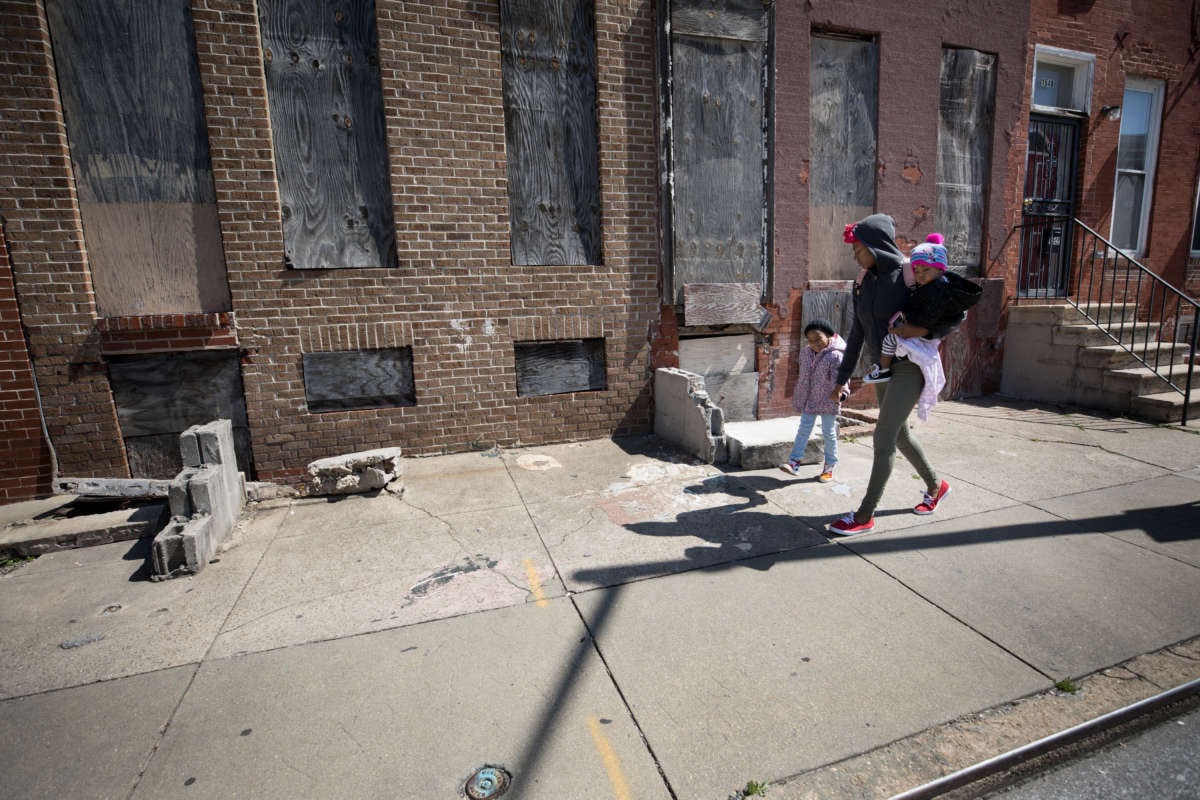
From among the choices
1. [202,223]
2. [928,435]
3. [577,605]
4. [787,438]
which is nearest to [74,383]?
[202,223]

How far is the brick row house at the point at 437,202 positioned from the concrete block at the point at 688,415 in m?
0.30

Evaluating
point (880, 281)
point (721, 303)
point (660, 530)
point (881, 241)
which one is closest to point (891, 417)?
point (880, 281)

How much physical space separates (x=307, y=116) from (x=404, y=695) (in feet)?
15.6

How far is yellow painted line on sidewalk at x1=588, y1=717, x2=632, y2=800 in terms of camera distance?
1.94 meters

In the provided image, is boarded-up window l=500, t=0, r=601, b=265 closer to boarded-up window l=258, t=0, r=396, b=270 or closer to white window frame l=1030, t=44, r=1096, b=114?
boarded-up window l=258, t=0, r=396, b=270

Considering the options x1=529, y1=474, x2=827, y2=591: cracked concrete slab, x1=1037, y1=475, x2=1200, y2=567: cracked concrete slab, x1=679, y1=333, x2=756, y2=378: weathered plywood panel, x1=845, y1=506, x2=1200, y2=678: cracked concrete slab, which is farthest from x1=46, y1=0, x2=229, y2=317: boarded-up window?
x1=1037, y1=475, x2=1200, y2=567: cracked concrete slab

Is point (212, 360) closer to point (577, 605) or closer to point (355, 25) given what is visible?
point (355, 25)

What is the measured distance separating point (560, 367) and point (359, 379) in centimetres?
190

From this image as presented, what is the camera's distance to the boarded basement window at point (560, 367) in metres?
5.77

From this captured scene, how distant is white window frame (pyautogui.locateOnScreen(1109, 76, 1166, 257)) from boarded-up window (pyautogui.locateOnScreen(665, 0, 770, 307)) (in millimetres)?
6085

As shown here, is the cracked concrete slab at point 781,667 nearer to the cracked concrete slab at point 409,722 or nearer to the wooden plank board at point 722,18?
the cracked concrete slab at point 409,722

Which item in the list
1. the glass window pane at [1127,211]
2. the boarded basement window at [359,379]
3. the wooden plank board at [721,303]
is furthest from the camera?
the glass window pane at [1127,211]

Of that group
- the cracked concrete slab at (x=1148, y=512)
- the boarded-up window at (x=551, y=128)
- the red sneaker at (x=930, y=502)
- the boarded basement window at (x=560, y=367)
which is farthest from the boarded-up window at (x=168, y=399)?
the cracked concrete slab at (x=1148, y=512)

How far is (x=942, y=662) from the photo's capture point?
2570mm
